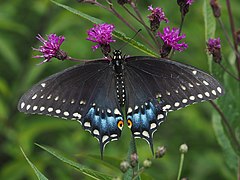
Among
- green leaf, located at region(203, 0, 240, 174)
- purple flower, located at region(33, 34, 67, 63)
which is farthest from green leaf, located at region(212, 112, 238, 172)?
purple flower, located at region(33, 34, 67, 63)

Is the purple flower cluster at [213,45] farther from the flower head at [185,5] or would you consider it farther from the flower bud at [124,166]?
the flower bud at [124,166]

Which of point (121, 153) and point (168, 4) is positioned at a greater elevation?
point (168, 4)

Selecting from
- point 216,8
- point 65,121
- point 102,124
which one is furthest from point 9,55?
point 216,8

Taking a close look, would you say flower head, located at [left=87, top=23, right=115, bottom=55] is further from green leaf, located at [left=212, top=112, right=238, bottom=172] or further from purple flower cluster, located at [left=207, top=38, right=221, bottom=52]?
green leaf, located at [left=212, top=112, right=238, bottom=172]

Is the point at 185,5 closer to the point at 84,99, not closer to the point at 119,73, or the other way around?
the point at 119,73

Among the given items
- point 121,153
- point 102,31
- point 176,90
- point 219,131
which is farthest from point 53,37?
point 121,153

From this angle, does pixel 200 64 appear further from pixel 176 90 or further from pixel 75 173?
pixel 176 90
